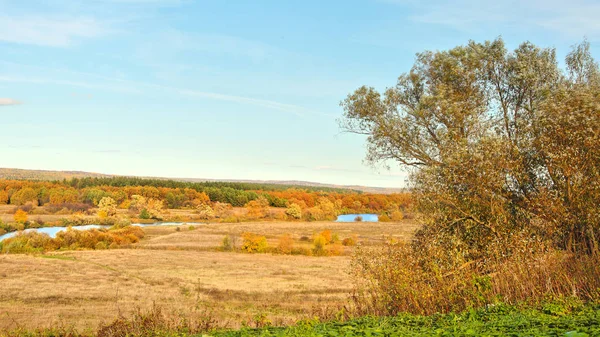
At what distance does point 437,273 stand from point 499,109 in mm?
9754

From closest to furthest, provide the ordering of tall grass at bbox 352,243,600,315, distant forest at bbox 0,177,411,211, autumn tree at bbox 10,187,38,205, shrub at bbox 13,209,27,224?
1. tall grass at bbox 352,243,600,315
2. shrub at bbox 13,209,27,224
3. autumn tree at bbox 10,187,38,205
4. distant forest at bbox 0,177,411,211

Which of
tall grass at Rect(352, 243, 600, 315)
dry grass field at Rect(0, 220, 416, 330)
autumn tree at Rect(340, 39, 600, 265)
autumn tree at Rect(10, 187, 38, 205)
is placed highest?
autumn tree at Rect(340, 39, 600, 265)

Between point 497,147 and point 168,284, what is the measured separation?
121ft

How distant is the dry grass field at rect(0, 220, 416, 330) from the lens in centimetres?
3145

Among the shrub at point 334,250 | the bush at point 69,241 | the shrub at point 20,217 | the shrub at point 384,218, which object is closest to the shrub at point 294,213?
the shrub at point 384,218

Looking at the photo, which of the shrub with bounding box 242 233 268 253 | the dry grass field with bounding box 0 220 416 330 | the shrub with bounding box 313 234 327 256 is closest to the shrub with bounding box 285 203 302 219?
the shrub with bounding box 313 234 327 256

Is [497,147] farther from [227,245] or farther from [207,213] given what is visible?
[207,213]

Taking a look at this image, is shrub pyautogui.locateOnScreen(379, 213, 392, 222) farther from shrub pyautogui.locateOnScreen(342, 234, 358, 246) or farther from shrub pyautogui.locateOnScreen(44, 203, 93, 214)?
shrub pyautogui.locateOnScreen(44, 203, 93, 214)

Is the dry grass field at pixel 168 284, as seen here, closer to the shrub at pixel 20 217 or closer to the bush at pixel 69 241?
the bush at pixel 69 241

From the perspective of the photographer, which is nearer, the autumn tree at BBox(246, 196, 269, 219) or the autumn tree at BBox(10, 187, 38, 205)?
the autumn tree at BBox(10, 187, 38, 205)

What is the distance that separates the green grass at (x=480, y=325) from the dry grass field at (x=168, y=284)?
323 centimetres

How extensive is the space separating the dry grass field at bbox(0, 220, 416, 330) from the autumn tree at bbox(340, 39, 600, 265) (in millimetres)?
2970

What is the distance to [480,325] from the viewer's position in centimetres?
998

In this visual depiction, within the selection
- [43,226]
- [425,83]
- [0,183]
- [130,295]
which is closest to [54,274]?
[130,295]
